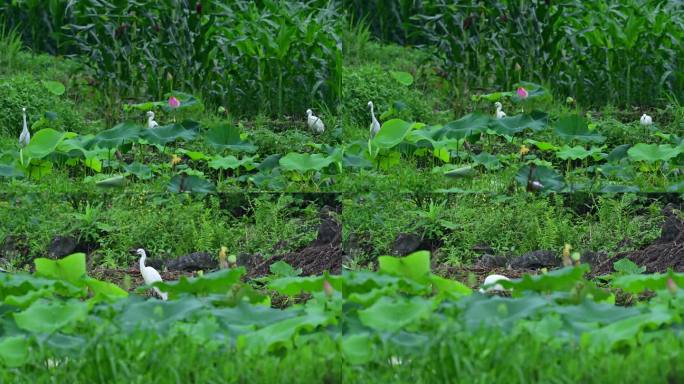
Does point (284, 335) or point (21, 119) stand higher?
point (284, 335)

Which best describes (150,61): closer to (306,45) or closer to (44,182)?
(306,45)

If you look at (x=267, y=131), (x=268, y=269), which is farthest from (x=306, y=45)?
(x=268, y=269)

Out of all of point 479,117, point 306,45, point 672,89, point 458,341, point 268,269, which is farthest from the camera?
point 672,89

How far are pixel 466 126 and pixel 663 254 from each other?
3.65 feet

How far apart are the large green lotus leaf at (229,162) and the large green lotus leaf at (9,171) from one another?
97 centimetres

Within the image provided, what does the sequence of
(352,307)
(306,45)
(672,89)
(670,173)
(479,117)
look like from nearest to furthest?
(352,307), (479,117), (670,173), (306,45), (672,89)

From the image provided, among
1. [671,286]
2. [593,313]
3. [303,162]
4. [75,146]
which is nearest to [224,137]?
[303,162]

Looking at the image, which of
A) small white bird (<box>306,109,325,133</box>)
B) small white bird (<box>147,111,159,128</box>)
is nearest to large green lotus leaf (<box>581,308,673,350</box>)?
small white bird (<box>306,109,325,133</box>)

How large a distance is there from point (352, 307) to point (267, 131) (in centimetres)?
252

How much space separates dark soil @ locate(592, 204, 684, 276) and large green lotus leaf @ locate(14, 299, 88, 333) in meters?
2.25

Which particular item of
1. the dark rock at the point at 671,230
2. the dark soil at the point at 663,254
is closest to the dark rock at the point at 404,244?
the dark soil at the point at 663,254

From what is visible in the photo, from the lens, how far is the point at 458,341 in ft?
10.5

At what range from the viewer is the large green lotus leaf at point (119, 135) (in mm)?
5352

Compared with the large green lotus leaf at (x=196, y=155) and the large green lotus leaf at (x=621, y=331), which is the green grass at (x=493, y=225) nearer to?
the large green lotus leaf at (x=196, y=155)
